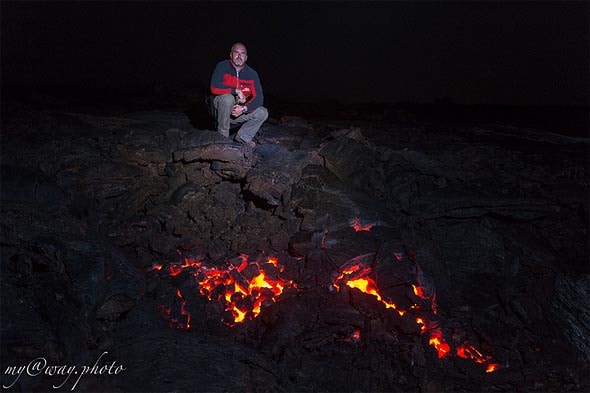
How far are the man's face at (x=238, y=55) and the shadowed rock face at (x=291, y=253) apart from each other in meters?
1.50

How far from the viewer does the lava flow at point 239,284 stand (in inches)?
213

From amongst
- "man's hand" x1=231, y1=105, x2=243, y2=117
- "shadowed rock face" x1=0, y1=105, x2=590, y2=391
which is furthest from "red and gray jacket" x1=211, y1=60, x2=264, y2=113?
"shadowed rock face" x1=0, y1=105, x2=590, y2=391

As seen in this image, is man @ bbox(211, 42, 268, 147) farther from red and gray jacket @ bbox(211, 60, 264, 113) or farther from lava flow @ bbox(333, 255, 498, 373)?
lava flow @ bbox(333, 255, 498, 373)

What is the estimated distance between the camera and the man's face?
262 inches

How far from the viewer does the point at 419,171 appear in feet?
25.5

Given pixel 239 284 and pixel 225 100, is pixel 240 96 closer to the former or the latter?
pixel 225 100

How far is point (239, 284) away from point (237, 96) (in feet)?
11.9

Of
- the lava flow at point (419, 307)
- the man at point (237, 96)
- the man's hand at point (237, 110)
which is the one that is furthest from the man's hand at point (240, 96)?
the lava flow at point (419, 307)

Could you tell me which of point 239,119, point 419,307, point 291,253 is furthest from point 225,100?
point 419,307

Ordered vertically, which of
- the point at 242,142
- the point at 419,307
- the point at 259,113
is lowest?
the point at 419,307

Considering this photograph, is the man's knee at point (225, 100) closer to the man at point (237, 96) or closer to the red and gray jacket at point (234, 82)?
the man at point (237, 96)

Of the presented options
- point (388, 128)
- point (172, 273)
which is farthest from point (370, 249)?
point (388, 128)

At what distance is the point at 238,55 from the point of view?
263 inches

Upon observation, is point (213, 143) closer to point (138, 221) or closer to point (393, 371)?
point (138, 221)
